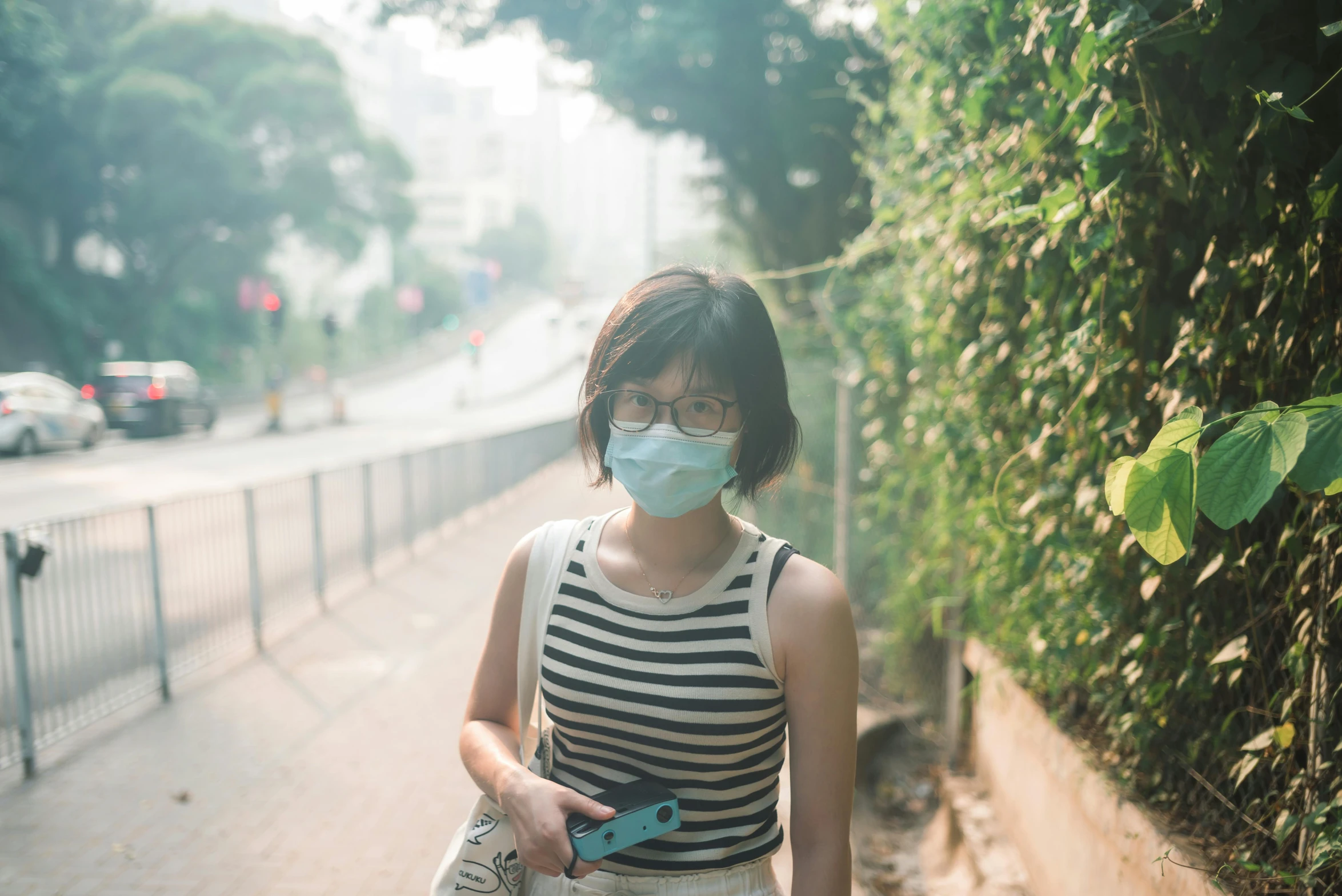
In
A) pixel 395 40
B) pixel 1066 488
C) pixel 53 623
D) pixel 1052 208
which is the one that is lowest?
pixel 53 623

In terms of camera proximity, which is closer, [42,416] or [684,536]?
[684,536]

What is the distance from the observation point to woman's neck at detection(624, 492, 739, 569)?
64.2 inches

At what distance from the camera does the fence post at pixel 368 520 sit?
8969 mm

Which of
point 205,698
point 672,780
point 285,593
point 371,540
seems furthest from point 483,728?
point 371,540

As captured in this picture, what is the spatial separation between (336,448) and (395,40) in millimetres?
124171

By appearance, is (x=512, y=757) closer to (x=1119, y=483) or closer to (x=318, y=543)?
(x=1119, y=483)

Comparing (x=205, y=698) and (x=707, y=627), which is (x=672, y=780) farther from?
(x=205, y=698)

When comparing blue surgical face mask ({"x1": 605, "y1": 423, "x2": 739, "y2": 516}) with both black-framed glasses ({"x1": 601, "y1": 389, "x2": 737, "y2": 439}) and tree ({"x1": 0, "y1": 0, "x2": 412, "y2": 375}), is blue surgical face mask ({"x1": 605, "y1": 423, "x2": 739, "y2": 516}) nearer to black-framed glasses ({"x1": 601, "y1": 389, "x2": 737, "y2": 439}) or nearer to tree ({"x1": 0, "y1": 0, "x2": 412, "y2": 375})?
black-framed glasses ({"x1": 601, "y1": 389, "x2": 737, "y2": 439})

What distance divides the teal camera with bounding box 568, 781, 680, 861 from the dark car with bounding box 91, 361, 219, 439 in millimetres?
24048

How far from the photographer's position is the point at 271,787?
171 inches

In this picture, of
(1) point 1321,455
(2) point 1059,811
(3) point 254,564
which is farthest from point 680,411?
(3) point 254,564

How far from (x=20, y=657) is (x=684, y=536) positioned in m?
4.21

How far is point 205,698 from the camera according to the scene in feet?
18.1

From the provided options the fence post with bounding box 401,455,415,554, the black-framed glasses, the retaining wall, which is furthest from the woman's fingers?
the fence post with bounding box 401,455,415,554
